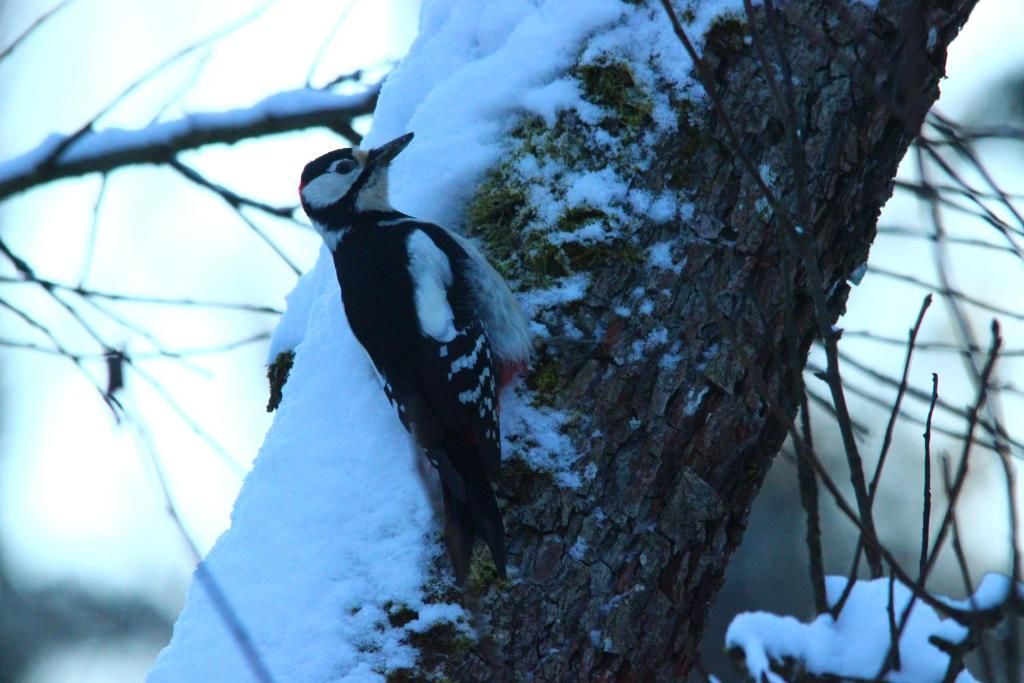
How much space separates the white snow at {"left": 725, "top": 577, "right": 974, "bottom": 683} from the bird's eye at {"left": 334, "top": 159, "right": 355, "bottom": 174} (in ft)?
7.10

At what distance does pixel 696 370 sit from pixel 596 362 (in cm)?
22

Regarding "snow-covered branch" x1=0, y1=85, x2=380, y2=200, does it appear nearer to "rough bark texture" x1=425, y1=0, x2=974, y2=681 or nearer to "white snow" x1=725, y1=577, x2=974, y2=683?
"rough bark texture" x1=425, y1=0, x2=974, y2=681

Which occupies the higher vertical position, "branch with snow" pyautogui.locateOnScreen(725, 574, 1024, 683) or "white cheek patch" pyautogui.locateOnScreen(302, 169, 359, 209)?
"white cheek patch" pyautogui.locateOnScreen(302, 169, 359, 209)

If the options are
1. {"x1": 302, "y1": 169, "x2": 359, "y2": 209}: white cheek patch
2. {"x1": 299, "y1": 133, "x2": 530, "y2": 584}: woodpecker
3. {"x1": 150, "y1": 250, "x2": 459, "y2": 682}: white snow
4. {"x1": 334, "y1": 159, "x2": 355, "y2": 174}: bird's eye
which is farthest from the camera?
{"x1": 302, "y1": 169, "x2": 359, "y2": 209}: white cheek patch

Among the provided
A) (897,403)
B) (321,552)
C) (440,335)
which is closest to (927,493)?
(897,403)

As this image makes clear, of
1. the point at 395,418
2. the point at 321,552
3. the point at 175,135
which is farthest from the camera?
the point at 175,135

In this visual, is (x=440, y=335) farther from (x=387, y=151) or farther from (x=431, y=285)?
(x=387, y=151)

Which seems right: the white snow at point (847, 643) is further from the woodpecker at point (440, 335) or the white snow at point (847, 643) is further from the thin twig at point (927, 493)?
the woodpecker at point (440, 335)

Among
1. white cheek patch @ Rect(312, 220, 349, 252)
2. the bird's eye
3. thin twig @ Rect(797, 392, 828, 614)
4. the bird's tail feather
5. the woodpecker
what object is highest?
the bird's eye

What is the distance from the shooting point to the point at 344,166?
3.29 meters

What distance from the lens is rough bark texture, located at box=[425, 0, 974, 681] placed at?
2023mm

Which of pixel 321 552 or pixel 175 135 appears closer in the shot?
pixel 321 552

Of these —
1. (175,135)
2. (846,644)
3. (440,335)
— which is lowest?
(846,644)

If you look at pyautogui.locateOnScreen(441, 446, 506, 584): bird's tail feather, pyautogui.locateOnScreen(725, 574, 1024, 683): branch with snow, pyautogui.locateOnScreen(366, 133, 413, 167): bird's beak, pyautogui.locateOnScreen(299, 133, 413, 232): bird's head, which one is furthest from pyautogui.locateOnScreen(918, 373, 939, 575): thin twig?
pyautogui.locateOnScreen(299, 133, 413, 232): bird's head
